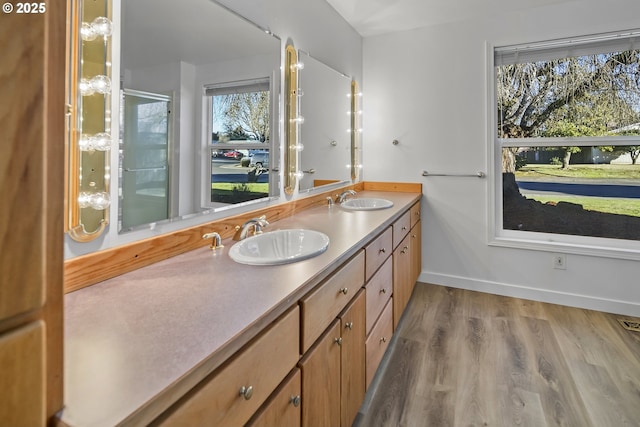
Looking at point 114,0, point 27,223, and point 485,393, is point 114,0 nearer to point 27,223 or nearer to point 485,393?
point 27,223

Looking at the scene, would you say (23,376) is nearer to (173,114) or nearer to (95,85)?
(95,85)

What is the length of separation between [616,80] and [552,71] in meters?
0.41

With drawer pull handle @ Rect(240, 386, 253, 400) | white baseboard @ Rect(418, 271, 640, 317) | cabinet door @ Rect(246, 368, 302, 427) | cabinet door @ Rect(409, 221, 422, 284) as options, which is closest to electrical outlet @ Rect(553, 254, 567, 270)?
white baseboard @ Rect(418, 271, 640, 317)

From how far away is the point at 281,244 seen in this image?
152 centimetres

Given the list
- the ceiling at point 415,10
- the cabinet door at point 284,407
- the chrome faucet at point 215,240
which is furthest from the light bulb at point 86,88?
the ceiling at point 415,10

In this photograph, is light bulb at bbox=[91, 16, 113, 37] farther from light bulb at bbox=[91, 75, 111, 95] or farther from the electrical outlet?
the electrical outlet

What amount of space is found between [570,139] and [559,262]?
934mm

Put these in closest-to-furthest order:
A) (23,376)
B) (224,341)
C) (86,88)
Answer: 1. (23,376)
2. (224,341)
3. (86,88)

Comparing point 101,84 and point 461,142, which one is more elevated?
point 461,142

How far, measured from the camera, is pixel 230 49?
1541mm

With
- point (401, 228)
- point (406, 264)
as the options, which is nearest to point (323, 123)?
point (401, 228)

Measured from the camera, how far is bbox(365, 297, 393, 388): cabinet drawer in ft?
5.06

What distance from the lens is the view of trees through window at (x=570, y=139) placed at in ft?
8.11

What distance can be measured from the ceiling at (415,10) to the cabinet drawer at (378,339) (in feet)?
6.94
